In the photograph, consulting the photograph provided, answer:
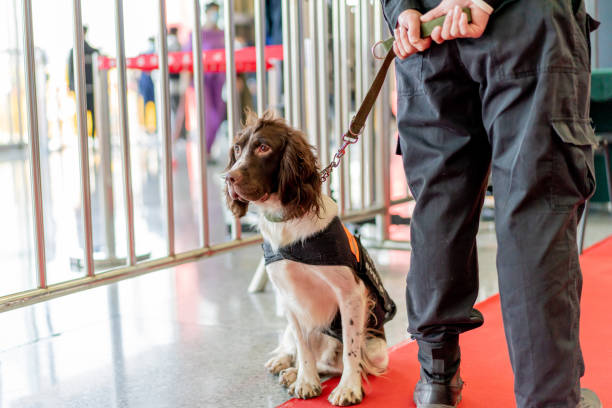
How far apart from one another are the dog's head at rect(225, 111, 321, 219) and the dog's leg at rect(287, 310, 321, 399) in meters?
0.38

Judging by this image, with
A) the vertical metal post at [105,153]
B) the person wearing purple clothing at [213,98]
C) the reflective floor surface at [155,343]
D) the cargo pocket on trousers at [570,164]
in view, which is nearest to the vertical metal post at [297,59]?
the reflective floor surface at [155,343]

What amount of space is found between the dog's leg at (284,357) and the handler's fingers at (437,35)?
107cm

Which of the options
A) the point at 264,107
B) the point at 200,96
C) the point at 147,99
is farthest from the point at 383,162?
the point at 147,99

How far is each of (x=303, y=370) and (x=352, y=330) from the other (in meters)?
0.19

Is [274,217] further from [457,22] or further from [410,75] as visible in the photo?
[457,22]

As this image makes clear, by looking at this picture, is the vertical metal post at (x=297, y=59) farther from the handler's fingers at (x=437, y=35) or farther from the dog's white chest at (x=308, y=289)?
the handler's fingers at (x=437, y=35)

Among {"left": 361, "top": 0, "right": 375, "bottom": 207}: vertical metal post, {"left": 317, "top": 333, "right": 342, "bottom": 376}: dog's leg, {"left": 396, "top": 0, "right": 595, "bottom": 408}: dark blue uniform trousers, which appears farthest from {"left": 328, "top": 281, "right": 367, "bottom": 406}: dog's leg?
{"left": 361, "top": 0, "right": 375, "bottom": 207}: vertical metal post

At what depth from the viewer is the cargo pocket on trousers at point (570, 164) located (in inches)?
52.5

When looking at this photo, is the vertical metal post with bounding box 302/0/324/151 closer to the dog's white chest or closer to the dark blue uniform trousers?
the dog's white chest

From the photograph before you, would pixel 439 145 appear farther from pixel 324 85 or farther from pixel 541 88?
pixel 324 85

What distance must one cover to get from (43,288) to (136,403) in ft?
1.94

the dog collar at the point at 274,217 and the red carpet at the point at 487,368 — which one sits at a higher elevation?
the dog collar at the point at 274,217

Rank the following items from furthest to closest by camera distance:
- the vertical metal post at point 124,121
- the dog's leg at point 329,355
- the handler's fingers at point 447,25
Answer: the vertical metal post at point 124,121 < the dog's leg at point 329,355 < the handler's fingers at point 447,25

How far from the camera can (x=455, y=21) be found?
1.44 meters
